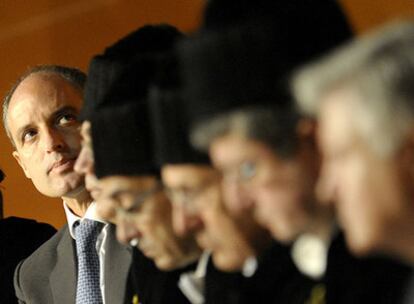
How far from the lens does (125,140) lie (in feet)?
6.95

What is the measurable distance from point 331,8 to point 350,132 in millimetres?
294

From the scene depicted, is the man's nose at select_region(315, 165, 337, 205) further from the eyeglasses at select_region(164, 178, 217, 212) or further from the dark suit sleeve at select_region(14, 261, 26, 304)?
the dark suit sleeve at select_region(14, 261, 26, 304)

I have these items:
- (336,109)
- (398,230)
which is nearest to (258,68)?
(336,109)

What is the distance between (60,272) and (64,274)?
18 millimetres

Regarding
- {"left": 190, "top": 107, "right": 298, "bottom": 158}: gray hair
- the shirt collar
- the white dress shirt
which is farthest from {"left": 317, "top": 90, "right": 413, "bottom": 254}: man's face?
the shirt collar

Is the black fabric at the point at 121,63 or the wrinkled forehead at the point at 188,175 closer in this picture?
the wrinkled forehead at the point at 188,175

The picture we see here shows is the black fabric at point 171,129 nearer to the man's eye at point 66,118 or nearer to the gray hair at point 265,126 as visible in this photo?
the gray hair at point 265,126

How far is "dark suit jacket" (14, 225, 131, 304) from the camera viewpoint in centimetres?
271

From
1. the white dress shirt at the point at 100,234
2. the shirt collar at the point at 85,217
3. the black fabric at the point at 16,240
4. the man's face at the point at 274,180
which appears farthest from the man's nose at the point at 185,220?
the black fabric at the point at 16,240

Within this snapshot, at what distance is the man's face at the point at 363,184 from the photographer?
1384 mm

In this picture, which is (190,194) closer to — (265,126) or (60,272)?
(265,126)

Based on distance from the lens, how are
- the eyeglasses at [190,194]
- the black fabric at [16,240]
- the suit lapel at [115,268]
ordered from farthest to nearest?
the black fabric at [16,240], the suit lapel at [115,268], the eyeglasses at [190,194]

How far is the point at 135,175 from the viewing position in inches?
83.0

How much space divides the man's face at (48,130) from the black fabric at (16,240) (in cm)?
36
